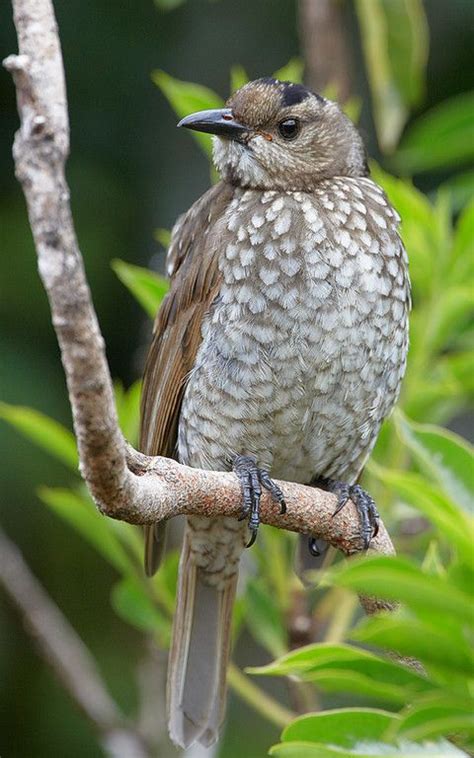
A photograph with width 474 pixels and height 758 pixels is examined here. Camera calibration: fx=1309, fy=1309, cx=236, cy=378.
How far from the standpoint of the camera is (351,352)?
318cm

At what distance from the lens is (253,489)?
2.89m

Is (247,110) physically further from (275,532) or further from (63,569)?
(63,569)

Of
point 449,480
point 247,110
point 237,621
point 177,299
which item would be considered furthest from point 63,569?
point 449,480

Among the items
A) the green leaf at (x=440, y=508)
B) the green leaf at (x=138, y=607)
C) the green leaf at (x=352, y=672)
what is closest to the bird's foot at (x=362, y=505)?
the green leaf at (x=138, y=607)

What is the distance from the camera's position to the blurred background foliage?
11.2 feet

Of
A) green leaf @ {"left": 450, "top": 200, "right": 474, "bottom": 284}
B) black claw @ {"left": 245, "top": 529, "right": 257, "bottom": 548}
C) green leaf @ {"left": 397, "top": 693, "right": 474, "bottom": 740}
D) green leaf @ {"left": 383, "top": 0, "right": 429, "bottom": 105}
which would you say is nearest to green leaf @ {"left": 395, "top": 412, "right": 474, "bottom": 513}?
green leaf @ {"left": 397, "top": 693, "right": 474, "bottom": 740}

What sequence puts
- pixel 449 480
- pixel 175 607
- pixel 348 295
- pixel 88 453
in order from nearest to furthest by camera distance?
pixel 88 453 → pixel 449 480 → pixel 348 295 → pixel 175 607

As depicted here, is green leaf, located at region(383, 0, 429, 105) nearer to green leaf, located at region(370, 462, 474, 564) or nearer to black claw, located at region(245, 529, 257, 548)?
black claw, located at region(245, 529, 257, 548)

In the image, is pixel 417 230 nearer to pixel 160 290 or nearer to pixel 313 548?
pixel 160 290

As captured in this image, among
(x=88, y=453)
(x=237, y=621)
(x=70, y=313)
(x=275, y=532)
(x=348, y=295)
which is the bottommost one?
(x=237, y=621)

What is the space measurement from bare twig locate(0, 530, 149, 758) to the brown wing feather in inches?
18.3

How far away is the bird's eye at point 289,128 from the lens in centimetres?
350

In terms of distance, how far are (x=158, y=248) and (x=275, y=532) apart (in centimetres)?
179

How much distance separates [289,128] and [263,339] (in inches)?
27.1
